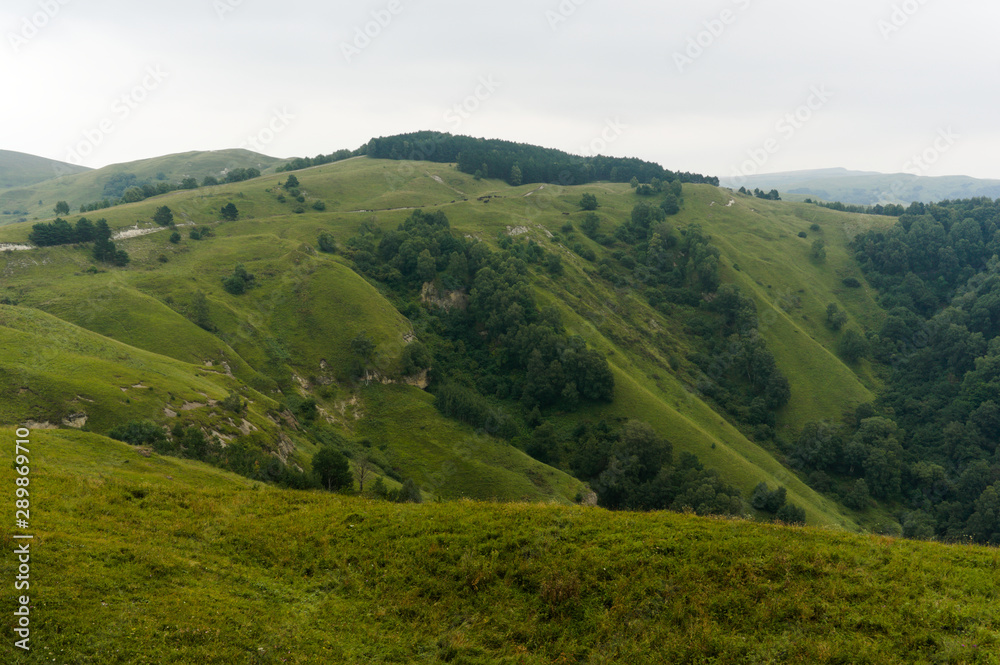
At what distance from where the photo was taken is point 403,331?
4161 inches

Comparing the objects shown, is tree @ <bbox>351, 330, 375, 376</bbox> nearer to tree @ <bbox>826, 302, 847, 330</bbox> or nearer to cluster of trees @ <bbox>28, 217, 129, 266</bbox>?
cluster of trees @ <bbox>28, 217, 129, 266</bbox>

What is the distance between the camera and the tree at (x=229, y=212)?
13525 cm

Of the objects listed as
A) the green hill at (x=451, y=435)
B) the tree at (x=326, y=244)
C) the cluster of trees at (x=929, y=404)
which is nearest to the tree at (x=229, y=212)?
the green hill at (x=451, y=435)

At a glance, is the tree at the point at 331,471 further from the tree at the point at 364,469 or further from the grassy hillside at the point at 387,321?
the grassy hillside at the point at 387,321

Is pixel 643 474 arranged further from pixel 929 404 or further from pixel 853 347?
pixel 853 347

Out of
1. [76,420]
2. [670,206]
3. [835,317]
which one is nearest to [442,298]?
[76,420]

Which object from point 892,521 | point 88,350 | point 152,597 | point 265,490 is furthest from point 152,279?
point 892,521

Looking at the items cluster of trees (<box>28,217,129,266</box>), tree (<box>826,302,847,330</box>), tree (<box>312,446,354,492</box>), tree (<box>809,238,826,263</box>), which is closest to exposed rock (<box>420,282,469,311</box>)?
cluster of trees (<box>28,217,129,266</box>)

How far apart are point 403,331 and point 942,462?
12405 cm

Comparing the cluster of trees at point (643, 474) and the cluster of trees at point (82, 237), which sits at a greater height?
the cluster of trees at point (82, 237)

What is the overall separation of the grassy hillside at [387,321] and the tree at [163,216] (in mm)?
2008

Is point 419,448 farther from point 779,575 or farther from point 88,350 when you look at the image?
point 779,575

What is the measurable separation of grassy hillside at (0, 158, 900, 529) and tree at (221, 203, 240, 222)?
101 inches

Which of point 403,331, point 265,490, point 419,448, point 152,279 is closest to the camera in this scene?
point 265,490
